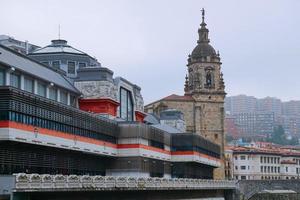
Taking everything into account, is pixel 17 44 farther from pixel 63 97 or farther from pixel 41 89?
pixel 41 89

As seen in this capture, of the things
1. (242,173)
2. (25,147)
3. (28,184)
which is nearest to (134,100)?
(25,147)

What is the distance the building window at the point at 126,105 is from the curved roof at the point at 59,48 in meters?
11.6

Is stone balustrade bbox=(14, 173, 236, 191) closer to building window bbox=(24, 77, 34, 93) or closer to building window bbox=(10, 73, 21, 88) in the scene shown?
building window bbox=(10, 73, 21, 88)

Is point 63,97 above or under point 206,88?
under

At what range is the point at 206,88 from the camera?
173 meters

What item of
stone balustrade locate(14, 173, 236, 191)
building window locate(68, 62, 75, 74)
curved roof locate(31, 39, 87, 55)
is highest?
curved roof locate(31, 39, 87, 55)

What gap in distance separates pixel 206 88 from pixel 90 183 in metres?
114

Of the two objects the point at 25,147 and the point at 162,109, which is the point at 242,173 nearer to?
the point at 162,109

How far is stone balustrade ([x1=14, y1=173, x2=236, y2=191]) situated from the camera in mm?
50812

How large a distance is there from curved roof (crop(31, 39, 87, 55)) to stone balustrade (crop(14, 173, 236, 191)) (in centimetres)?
3346

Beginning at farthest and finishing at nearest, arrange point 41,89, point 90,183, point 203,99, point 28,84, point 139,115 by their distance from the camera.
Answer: point 203,99
point 139,115
point 41,89
point 28,84
point 90,183

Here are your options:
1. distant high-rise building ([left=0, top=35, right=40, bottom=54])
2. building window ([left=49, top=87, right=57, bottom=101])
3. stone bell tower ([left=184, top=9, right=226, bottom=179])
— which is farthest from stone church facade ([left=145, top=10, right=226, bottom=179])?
building window ([left=49, top=87, right=57, bottom=101])

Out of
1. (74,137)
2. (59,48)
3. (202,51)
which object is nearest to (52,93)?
(74,137)

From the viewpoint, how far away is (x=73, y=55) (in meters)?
115
